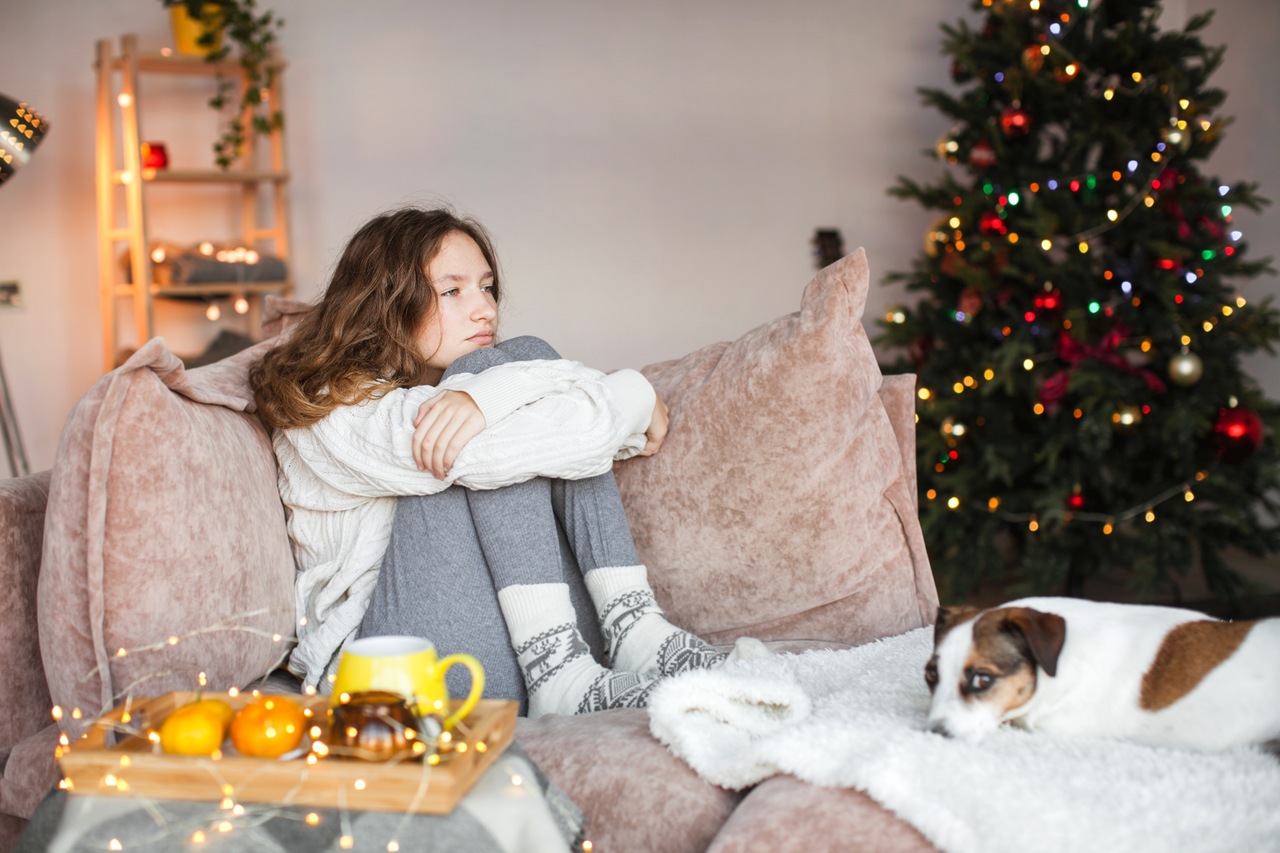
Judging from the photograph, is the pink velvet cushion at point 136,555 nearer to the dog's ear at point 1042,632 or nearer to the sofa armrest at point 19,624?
the sofa armrest at point 19,624

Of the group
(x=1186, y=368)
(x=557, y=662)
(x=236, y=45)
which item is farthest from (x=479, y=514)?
(x=236, y=45)

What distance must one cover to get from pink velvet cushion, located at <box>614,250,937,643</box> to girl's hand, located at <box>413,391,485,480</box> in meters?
0.37

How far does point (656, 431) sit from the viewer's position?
67.2 inches

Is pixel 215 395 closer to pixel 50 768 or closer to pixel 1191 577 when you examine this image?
pixel 50 768

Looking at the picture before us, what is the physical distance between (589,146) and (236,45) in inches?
51.9

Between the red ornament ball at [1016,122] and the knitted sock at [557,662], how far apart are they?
8.13 feet

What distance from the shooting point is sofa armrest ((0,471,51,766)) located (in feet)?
4.54

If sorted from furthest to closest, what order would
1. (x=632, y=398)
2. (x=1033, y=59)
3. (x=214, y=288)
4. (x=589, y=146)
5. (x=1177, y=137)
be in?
(x=589, y=146), (x=214, y=288), (x=1033, y=59), (x=1177, y=137), (x=632, y=398)

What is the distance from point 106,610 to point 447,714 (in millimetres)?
564

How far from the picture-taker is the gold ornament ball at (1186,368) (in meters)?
3.04

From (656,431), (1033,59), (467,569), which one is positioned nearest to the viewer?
(467,569)

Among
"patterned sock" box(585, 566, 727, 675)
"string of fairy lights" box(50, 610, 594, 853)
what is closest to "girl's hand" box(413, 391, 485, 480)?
"patterned sock" box(585, 566, 727, 675)

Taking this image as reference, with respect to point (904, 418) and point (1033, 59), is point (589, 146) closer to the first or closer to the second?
point (1033, 59)

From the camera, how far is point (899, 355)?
3779 millimetres
